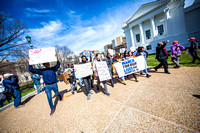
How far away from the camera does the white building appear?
15.6 meters

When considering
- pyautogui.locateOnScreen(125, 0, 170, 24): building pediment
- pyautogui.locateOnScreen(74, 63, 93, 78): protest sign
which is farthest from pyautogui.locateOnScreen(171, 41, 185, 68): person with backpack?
pyautogui.locateOnScreen(125, 0, 170, 24): building pediment

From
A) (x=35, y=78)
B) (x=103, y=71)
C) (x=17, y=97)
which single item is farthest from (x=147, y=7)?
(x=17, y=97)

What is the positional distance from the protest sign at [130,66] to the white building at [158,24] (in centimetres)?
1854

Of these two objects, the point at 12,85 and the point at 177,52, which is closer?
the point at 12,85

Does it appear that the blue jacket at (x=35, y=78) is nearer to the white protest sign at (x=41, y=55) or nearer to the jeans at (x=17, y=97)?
the jeans at (x=17, y=97)

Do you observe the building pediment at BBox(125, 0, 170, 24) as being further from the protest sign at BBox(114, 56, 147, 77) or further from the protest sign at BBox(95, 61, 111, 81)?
the protest sign at BBox(95, 61, 111, 81)

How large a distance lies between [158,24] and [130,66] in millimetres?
22362

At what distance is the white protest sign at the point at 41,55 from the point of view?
109 inches

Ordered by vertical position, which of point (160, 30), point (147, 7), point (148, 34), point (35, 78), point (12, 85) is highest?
point (147, 7)

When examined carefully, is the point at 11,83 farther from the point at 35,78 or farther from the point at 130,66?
the point at 130,66

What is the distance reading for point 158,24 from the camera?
18.7m

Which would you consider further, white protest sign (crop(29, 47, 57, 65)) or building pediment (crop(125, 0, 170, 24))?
building pediment (crop(125, 0, 170, 24))

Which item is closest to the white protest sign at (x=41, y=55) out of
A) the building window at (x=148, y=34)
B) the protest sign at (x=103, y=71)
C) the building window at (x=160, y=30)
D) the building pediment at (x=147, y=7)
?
the protest sign at (x=103, y=71)

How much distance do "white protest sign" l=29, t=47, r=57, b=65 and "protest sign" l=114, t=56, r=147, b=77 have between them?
126 inches
